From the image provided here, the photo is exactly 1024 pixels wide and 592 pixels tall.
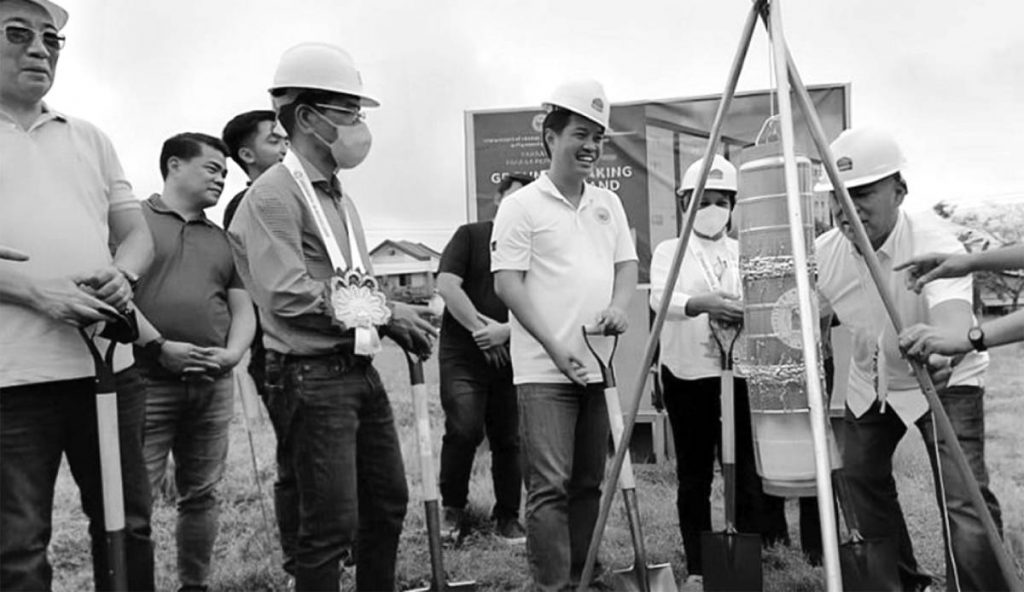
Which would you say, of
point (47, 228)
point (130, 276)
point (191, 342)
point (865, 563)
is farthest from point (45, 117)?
point (865, 563)

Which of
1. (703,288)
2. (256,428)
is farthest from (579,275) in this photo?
(256,428)

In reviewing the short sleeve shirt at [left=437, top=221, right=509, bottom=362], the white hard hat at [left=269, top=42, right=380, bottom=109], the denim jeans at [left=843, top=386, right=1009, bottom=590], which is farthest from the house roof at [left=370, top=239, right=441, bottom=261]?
the denim jeans at [left=843, top=386, right=1009, bottom=590]

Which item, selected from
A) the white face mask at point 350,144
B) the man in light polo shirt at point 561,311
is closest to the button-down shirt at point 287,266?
the white face mask at point 350,144

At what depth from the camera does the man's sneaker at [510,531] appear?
16.8 ft

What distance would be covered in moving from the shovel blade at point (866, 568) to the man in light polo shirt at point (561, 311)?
97 cm

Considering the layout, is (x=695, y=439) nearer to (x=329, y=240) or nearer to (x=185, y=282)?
(x=329, y=240)

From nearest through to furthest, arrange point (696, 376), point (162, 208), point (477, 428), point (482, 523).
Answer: point (162, 208), point (696, 376), point (477, 428), point (482, 523)

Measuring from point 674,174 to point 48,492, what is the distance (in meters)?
4.86

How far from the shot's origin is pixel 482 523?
5.38 m

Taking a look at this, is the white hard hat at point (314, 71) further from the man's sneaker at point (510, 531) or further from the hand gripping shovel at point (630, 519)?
the man's sneaker at point (510, 531)

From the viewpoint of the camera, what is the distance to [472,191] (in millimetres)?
6746

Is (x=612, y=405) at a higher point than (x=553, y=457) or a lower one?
higher

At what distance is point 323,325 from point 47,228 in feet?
2.68

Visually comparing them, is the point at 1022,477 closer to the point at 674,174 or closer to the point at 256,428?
the point at 674,174
